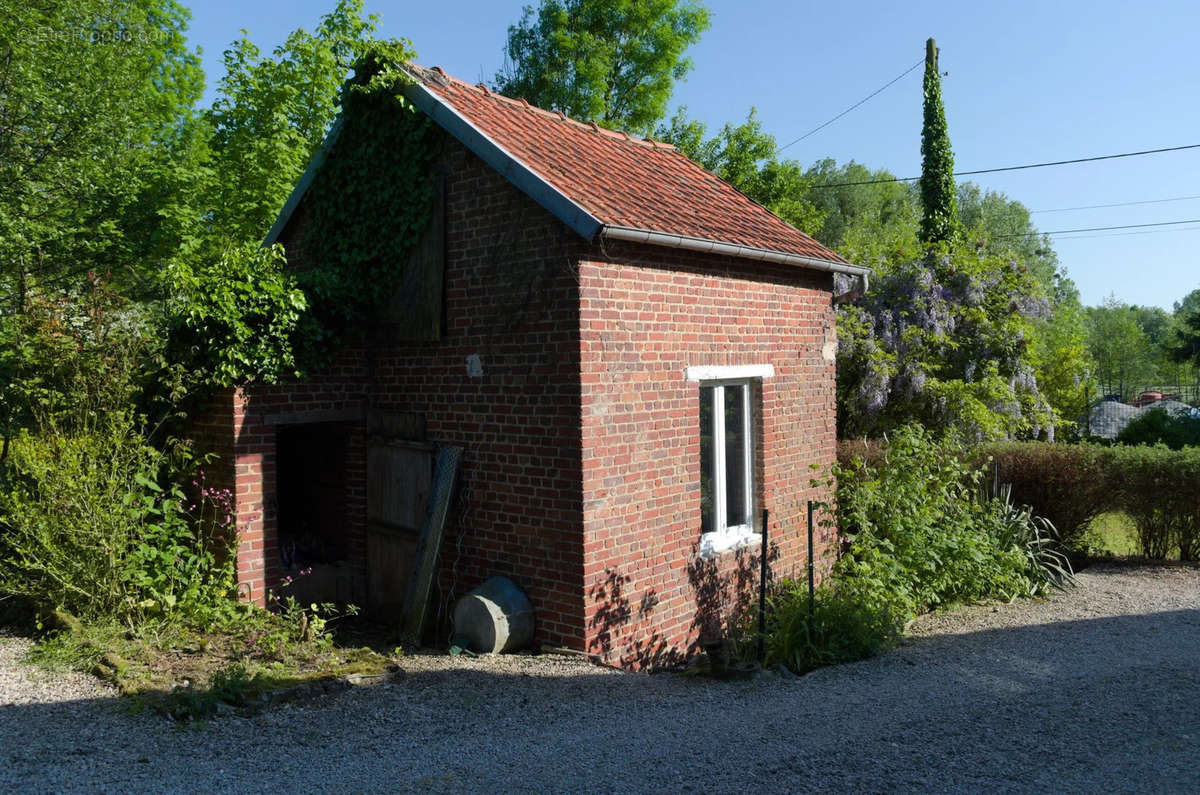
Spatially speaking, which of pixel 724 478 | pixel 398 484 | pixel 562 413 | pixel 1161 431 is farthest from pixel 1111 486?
pixel 398 484

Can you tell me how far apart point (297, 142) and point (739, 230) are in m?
11.3

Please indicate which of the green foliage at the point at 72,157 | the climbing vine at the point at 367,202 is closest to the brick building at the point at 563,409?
the climbing vine at the point at 367,202

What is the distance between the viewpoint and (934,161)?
22.5 metres

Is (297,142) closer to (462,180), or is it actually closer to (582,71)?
(462,180)

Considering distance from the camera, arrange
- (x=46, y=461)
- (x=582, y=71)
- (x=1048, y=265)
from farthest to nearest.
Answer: (x=1048, y=265), (x=582, y=71), (x=46, y=461)

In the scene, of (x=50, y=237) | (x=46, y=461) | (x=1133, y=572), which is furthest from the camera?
(x=50, y=237)

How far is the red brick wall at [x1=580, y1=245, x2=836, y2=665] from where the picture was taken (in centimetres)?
700

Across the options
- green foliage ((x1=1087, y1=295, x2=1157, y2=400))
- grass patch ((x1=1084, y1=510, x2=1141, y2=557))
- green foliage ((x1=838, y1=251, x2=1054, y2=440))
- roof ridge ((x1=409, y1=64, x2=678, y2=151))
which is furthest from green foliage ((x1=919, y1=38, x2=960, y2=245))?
green foliage ((x1=1087, y1=295, x2=1157, y2=400))

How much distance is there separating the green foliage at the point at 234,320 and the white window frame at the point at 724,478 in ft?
13.0

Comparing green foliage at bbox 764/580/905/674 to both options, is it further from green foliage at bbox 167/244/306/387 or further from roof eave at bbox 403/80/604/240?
green foliage at bbox 167/244/306/387

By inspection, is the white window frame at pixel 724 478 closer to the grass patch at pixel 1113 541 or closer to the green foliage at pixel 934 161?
the grass patch at pixel 1113 541

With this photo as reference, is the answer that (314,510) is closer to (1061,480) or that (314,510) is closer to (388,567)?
(388,567)

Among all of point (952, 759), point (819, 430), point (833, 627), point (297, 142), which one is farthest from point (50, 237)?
point (952, 759)

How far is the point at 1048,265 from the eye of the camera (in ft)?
152
